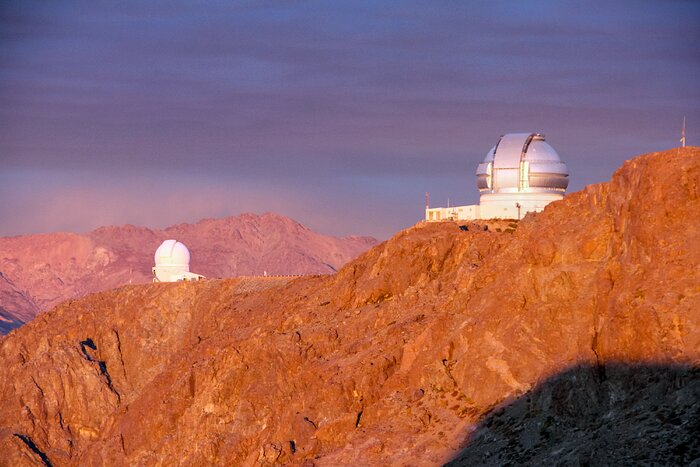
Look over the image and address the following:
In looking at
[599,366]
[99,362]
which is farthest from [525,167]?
[99,362]

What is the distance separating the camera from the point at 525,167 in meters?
89.7

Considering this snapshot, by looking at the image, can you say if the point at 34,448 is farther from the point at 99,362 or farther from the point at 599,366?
the point at 599,366

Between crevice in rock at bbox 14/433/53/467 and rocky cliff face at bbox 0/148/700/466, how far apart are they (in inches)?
34.8

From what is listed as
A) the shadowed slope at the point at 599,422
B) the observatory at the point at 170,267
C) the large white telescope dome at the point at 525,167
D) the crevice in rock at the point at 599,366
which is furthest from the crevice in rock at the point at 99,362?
the crevice in rock at the point at 599,366

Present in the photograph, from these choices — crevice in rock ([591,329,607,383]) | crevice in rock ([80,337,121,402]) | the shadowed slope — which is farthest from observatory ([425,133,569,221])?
crevice in rock ([80,337,121,402])

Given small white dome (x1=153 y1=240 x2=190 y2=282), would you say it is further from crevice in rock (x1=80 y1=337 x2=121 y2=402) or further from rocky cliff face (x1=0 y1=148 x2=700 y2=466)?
rocky cliff face (x1=0 y1=148 x2=700 y2=466)

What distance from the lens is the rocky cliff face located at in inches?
2238

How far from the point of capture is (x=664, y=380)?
54.0m

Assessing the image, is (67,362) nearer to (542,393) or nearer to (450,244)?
(450,244)

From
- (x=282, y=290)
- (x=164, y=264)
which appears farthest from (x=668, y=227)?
(x=164, y=264)

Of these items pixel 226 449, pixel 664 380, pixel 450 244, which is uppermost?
pixel 450 244

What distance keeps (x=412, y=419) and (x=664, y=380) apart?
49.4ft

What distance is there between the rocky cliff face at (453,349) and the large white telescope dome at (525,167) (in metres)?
7.79

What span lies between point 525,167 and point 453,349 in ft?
81.9
